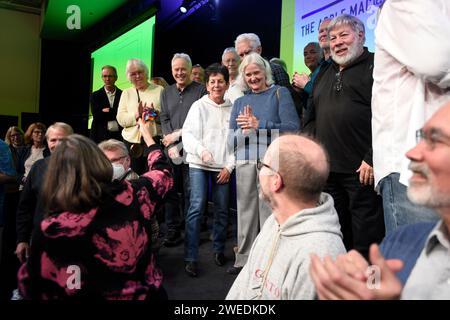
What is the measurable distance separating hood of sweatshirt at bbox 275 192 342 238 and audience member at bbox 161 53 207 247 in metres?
1.96

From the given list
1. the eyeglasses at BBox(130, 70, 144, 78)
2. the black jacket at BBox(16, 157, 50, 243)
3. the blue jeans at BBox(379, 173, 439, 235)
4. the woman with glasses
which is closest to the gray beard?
the blue jeans at BBox(379, 173, 439, 235)

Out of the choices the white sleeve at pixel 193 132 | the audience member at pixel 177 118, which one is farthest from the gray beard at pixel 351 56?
the audience member at pixel 177 118

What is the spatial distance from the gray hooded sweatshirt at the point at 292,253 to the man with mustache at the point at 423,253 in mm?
215

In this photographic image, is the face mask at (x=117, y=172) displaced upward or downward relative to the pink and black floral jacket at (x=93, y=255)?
upward

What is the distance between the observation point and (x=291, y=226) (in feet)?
3.70

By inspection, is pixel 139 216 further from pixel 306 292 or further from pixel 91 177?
pixel 306 292

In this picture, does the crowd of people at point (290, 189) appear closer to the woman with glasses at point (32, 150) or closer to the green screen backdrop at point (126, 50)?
the woman with glasses at point (32, 150)

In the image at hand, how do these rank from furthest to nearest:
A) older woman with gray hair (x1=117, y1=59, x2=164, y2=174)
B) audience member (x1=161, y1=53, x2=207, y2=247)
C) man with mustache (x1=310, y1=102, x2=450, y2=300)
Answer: older woman with gray hair (x1=117, y1=59, x2=164, y2=174) → audience member (x1=161, y1=53, x2=207, y2=247) → man with mustache (x1=310, y1=102, x2=450, y2=300)

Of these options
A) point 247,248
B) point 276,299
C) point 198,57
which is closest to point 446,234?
point 276,299

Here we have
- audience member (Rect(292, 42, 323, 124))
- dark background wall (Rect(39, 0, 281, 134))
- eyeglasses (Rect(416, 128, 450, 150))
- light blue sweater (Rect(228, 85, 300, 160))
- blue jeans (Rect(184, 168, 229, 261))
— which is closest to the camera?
eyeglasses (Rect(416, 128, 450, 150))

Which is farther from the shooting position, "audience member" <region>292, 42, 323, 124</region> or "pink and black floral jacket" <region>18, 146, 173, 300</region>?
"audience member" <region>292, 42, 323, 124</region>

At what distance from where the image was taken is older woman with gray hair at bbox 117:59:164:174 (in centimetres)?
336

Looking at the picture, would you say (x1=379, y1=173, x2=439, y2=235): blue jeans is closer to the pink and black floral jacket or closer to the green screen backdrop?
the pink and black floral jacket

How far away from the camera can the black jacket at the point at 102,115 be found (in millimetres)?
3928
